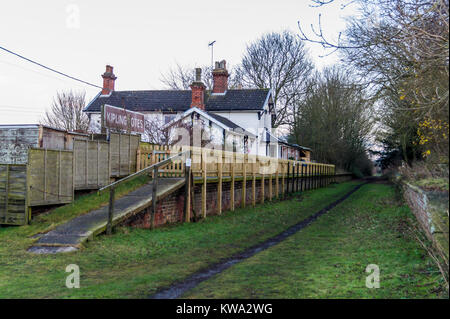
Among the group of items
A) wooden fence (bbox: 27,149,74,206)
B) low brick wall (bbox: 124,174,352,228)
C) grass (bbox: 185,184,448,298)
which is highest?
wooden fence (bbox: 27,149,74,206)

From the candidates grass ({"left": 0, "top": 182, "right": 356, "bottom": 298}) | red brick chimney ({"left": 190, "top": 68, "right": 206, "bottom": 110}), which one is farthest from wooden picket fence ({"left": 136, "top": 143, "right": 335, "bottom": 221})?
red brick chimney ({"left": 190, "top": 68, "right": 206, "bottom": 110})

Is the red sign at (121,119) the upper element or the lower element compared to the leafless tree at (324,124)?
lower

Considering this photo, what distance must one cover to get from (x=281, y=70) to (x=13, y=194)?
118 ft

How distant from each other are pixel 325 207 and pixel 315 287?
13721 millimetres

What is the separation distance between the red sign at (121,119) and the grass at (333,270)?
7.84m

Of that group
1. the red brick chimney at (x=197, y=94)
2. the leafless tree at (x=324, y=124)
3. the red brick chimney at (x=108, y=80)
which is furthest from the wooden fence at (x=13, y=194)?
the leafless tree at (x=324, y=124)

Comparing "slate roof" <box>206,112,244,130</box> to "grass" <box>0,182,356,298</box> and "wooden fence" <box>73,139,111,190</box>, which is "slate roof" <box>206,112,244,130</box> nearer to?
"wooden fence" <box>73,139,111,190</box>

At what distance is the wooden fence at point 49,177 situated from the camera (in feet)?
35.8

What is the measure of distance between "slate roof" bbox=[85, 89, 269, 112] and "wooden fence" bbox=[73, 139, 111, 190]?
19.9m

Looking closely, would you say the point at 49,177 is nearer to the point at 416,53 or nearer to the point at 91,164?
the point at 91,164

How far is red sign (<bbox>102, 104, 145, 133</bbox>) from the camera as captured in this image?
48.6 feet

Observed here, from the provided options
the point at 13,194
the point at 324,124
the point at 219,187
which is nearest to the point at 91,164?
the point at 13,194

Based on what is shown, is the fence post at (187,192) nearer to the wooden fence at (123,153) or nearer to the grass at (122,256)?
the grass at (122,256)

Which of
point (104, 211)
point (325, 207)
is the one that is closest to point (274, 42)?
point (325, 207)
